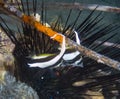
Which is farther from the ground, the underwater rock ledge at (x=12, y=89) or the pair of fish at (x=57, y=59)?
the pair of fish at (x=57, y=59)

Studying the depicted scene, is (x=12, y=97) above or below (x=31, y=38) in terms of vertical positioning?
below

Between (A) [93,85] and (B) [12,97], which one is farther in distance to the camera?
(A) [93,85]

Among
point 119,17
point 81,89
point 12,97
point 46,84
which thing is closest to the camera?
point 12,97

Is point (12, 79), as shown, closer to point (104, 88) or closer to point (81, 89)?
point (81, 89)

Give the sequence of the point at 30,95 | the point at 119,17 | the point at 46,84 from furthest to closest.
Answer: the point at 119,17 < the point at 46,84 < the point at 30,95

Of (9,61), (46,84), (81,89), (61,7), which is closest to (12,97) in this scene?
(9,61)

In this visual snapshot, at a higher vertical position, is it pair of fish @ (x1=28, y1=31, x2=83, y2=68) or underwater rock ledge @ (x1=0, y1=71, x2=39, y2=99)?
pair of fish @ (x1=28, y1=31, x2=83, y2=68)

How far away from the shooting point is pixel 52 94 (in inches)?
112

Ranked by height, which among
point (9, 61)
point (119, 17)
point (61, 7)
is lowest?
point (9, 61)

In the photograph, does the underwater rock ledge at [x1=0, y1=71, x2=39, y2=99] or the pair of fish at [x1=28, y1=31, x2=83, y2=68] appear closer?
the underwater rock ledge at [x1=0, y1=71, x2=39, y2=99]

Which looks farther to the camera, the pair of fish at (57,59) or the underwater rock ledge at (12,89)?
the pair of fish at (57,59)

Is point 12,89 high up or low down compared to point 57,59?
down

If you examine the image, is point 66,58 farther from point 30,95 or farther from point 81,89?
point 81,89

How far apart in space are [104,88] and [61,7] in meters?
1.05
